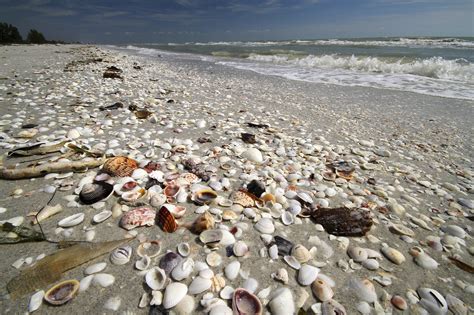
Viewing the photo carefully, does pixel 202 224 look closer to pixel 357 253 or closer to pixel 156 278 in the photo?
pixel 156 278

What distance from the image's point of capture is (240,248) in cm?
165

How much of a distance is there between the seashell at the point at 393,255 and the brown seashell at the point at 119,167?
7.44ft

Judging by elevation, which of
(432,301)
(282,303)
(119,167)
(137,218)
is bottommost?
(432,301)

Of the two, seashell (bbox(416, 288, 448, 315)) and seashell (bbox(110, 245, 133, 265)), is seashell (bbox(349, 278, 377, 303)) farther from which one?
seashell (bbox(110, 245, 133, 265))

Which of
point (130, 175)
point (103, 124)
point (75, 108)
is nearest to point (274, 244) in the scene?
point (130, 175)

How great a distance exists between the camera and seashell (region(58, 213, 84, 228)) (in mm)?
1717

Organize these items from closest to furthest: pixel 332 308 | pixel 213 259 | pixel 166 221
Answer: pixel 332 308 → pixel 213 259 → pixel 166 221

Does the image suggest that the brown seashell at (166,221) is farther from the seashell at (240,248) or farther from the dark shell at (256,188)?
the dark shell at (256,188)

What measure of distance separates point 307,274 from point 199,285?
0.67 m

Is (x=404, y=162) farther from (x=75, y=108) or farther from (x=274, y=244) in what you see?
(x=75, y=108)

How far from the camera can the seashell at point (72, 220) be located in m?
1.72

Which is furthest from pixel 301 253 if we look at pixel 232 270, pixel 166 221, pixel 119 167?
pixel 119 167

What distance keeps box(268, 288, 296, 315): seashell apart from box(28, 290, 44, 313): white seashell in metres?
1.19

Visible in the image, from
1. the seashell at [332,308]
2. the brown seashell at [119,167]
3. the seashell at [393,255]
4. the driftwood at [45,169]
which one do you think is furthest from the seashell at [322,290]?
the driftwood at [45,169]
